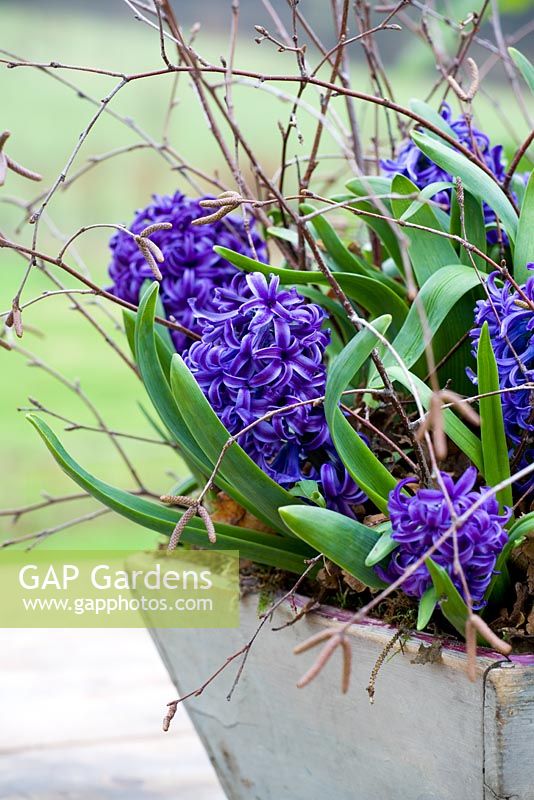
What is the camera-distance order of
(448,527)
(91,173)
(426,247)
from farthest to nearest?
(91,173) < (426,247) < (448,527)

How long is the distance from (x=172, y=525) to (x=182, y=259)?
25 centimetres

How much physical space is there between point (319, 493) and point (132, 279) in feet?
0.95

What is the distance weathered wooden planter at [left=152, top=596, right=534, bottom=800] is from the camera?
1.54ft

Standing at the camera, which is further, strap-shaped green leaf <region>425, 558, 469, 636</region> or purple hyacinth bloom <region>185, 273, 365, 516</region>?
purple hyacinth bloom <region>185, 273, 365, 516</region>

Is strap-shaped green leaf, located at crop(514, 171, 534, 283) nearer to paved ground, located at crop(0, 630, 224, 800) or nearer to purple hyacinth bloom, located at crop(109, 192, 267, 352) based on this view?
purple hyacinth bloom, located at crop(109, 192, 267, 352)

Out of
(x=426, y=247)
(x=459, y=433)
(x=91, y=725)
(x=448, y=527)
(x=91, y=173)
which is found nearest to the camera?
(x=448, y=527)

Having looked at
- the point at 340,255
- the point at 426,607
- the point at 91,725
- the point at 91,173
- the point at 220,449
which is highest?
the point at 91,173


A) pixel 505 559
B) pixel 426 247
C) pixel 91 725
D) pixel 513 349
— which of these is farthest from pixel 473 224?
pixel 91 725

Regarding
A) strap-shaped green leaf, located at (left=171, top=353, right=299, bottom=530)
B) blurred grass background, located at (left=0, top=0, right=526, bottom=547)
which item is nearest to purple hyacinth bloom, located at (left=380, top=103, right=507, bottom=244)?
strap-shaped green leaf, located at (left=171, top=353, right=299, bottom=530)

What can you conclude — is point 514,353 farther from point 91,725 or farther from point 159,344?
point 91,725

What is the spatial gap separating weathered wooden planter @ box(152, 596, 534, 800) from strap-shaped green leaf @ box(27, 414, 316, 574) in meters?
0.04

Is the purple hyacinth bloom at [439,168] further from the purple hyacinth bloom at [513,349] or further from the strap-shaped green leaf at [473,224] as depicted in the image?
the purple hyacinth bloom at [513,349]

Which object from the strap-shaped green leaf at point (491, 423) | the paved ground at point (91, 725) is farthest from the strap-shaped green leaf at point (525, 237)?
the paved ground at point (91, 725)

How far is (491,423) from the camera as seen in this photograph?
525 millimetres
